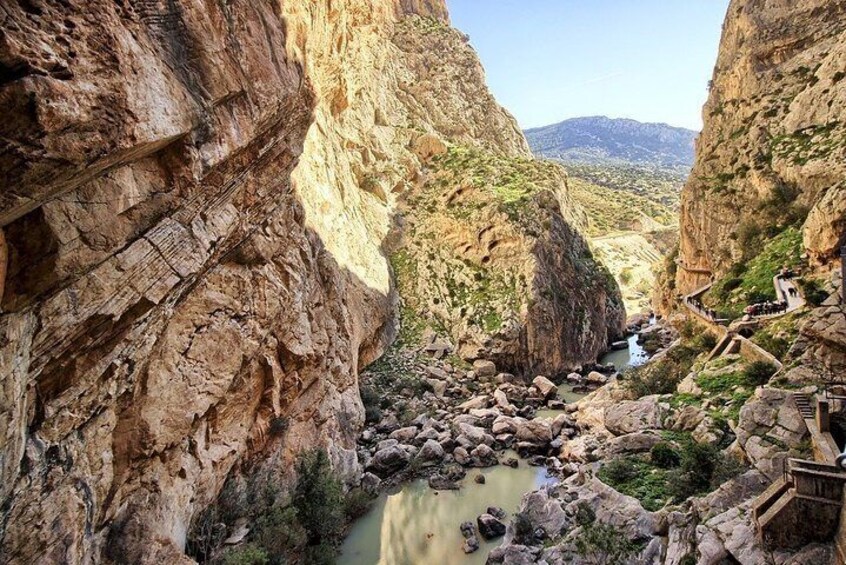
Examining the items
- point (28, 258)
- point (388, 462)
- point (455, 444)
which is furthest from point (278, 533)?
point (455, 444)

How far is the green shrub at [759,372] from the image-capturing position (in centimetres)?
1927

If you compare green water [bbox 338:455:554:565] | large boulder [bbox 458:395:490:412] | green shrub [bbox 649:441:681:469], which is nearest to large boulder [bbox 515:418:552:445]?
green water [bbox 338:455:554:565]

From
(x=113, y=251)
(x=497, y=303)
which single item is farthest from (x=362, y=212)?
(x=113, y=251)

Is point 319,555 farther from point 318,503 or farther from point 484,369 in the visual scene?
point 484,369

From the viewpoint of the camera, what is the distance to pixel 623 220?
96500 mm

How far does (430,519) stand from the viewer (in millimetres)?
21297

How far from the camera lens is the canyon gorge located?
30.3 feet

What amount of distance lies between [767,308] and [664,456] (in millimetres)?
12172

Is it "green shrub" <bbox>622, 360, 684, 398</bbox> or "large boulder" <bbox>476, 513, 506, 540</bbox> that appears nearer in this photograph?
"large boulder" <bbox>476, 513, 506, 540</bbox>

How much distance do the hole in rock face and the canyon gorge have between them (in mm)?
37

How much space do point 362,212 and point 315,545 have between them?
90.8 ft

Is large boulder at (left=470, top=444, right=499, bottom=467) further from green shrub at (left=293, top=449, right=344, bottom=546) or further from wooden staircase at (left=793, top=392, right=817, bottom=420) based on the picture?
wooden staircase at (left=793, top=392, right=817, bottom=420)

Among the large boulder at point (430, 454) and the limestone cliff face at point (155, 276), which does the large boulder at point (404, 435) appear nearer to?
the large boulder at point (430, 454)

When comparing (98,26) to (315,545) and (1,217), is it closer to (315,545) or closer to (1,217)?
(1,217)
